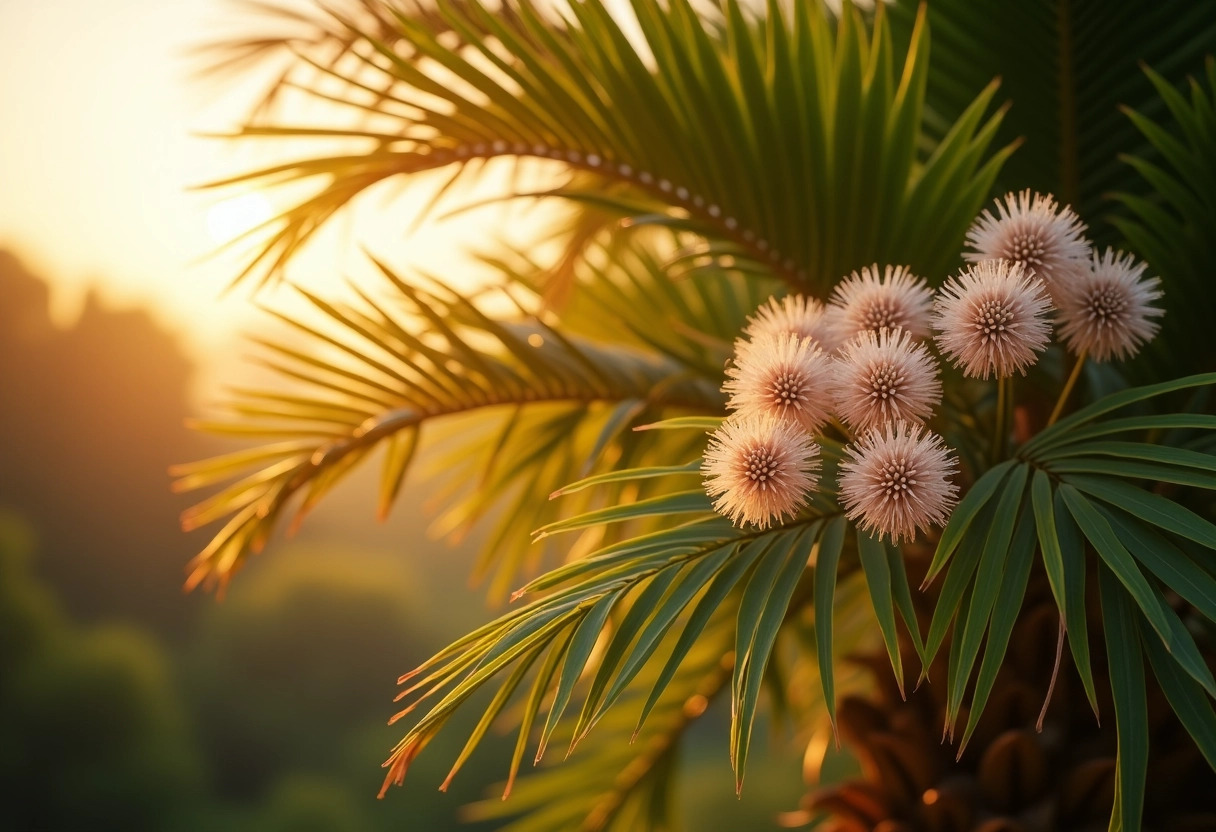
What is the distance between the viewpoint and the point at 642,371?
878 millimetres

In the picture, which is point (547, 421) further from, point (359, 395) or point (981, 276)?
point (981, 276)

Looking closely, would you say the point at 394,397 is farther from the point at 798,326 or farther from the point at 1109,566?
the point at 1109,566

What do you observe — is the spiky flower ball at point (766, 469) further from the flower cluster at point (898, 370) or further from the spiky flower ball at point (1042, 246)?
the spiky flower ball at point (1042, 246)

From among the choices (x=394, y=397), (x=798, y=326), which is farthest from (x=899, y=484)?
(x=394, y=397)

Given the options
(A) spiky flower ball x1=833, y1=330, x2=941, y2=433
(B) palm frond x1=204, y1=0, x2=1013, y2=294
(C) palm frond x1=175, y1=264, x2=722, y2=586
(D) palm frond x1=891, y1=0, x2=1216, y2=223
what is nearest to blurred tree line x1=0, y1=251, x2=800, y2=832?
(C) palm frond x1=175, y1=264, x2=722, y2=586

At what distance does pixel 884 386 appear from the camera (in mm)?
443

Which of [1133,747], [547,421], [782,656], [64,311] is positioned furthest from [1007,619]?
[64,311]

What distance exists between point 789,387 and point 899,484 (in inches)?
2.8

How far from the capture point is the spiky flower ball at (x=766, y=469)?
43 cm

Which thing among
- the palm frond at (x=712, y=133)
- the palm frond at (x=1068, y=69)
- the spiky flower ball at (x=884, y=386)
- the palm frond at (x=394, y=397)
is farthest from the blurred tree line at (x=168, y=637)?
the spiky flower ball at (x=884, y=386)

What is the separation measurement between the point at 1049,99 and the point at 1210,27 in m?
0.14

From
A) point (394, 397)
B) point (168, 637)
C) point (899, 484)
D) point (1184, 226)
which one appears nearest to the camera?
point (899, 484)

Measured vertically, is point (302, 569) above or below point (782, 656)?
above

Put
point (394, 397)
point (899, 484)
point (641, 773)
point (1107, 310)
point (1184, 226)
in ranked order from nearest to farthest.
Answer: point (899, 484)
point (1107, 310)
point (1184, 226)
point (394, 397)
point (641, 773)
